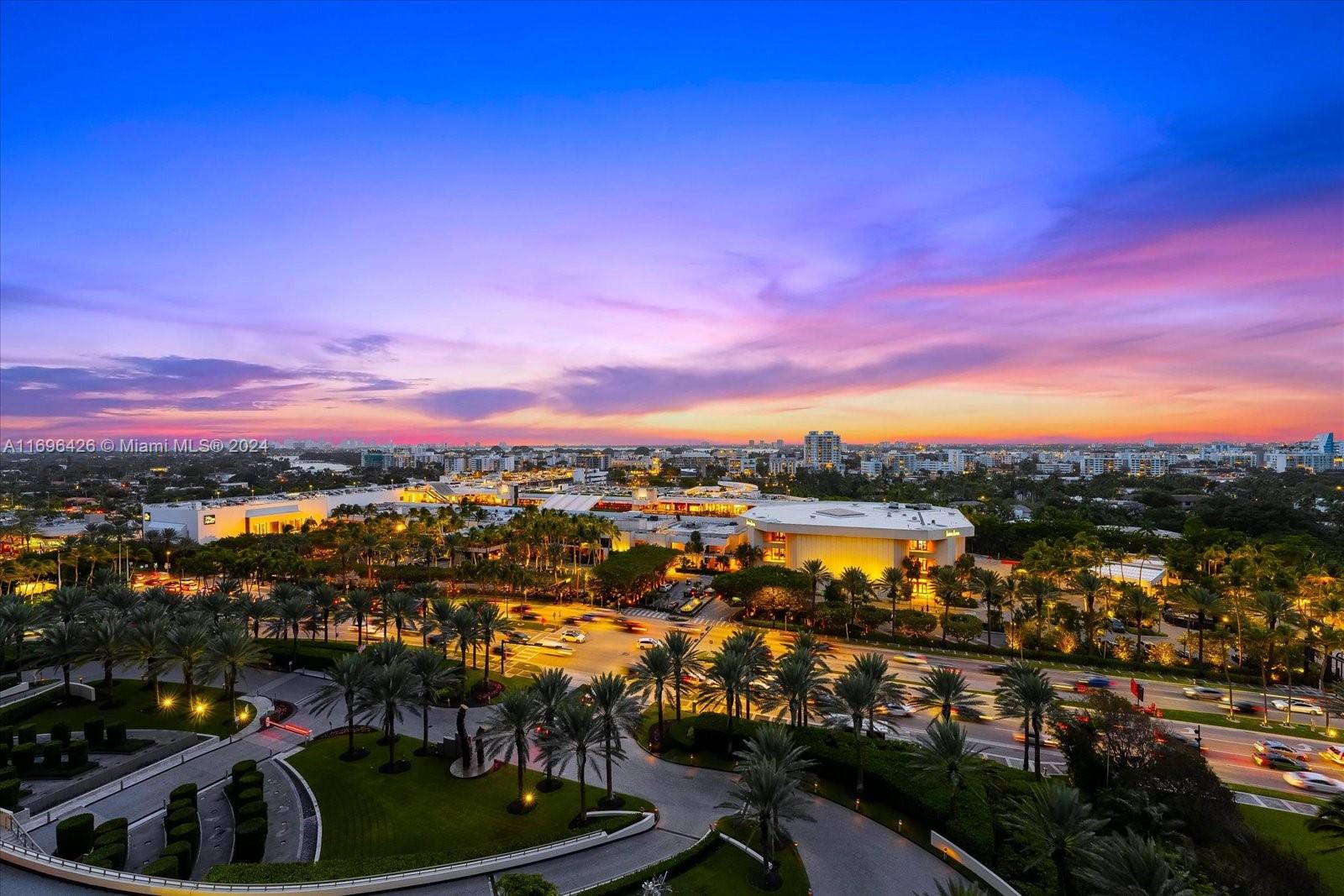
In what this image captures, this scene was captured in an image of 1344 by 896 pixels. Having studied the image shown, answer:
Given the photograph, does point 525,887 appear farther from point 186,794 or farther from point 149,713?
point 149,713

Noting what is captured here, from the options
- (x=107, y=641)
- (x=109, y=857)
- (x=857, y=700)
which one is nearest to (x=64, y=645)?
(x=107, y=641)

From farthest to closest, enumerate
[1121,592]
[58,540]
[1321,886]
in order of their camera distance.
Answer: [58,540] < [1121,592] < [1321,886]

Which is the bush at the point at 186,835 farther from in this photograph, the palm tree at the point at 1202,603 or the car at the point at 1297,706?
the palm tree at the point at 1202,603

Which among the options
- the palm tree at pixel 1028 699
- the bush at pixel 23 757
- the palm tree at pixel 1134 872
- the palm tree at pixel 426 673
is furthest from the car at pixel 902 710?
the bush at pixel 23 757

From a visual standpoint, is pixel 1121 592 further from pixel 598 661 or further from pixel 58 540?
pixel 58 540

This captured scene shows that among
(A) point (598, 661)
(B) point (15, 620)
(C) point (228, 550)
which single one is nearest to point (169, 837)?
(A) point (598, 661)

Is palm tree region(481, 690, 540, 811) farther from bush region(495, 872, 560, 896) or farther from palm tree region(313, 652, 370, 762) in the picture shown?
palm tree region(313, 652, 370, 762)

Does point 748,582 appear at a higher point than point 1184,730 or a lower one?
higher
